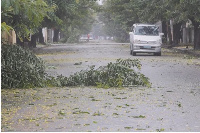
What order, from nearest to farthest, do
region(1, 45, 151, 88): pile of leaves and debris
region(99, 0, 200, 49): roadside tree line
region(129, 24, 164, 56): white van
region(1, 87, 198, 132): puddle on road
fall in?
region(1, 87, 198, 132): puddle on road → region(1, 45, 151, 88): pile of leaves and debris → region(99, 0, 200, 49): roadside tree line → region(129, 24, 164, 56): white van

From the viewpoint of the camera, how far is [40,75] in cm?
1550

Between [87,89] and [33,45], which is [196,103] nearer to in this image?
[87,89]

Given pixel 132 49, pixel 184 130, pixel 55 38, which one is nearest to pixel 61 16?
pixel 132 49

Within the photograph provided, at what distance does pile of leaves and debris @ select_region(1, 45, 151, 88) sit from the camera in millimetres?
14695

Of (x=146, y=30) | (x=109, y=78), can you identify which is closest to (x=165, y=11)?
(x=146, y=30)

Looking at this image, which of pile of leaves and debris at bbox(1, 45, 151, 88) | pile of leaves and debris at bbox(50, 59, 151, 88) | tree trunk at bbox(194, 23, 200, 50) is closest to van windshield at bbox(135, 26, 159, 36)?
tree trunk at bbox(194, 23, 200, 50)

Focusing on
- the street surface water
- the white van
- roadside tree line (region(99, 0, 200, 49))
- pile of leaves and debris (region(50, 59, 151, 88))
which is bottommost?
Answer: the street surface water

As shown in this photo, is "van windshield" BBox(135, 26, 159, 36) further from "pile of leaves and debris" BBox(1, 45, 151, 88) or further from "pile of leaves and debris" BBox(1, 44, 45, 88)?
"pile of leaves and debris" BBox(1, 44, 45, 88)

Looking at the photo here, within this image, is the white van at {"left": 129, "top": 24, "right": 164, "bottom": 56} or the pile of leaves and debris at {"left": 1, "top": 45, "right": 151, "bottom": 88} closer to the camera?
the pile of leaves and debris at {"left": 1, "top": 45, "right": 151, "bottom": 88}

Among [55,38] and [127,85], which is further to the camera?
[55,38]

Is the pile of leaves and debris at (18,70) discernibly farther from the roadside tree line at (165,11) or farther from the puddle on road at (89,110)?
the roadside tree line at (165,11)

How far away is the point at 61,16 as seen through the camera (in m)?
41.1

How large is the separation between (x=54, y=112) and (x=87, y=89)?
4.21 meters

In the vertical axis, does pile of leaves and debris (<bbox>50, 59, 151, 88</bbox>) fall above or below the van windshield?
below
